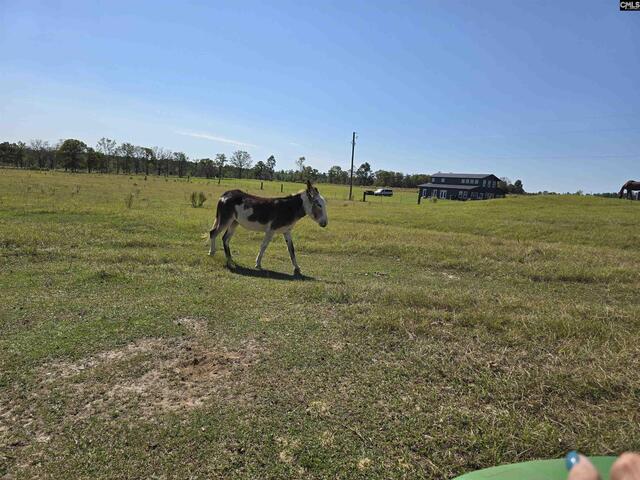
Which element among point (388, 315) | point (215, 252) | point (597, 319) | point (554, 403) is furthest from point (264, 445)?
point (215, 252)

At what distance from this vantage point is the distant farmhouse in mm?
98250

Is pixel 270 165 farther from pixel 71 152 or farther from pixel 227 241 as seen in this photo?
pixel 227 241

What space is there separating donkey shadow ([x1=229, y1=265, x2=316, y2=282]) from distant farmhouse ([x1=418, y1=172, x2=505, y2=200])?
8995 cm

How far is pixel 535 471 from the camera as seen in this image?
6.58ft

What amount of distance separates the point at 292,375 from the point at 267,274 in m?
5.71

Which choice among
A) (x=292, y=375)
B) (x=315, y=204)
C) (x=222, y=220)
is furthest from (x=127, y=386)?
(x=222, y=220)

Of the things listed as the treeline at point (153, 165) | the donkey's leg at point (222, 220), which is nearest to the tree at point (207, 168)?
the treeline at point (153, 165)

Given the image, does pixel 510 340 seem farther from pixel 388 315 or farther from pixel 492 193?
pixel 492 193

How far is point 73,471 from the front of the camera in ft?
9.89

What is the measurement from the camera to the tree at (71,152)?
102812 mm

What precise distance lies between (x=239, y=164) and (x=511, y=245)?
141700mm

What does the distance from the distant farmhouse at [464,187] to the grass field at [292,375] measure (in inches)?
3646

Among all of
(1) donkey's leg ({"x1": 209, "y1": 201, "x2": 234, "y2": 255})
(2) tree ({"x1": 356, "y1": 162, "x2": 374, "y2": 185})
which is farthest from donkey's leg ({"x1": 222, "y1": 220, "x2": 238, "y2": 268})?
(2) tree ({"x1": 356, "y1": 162, "x2": 374, "y2": 185})
